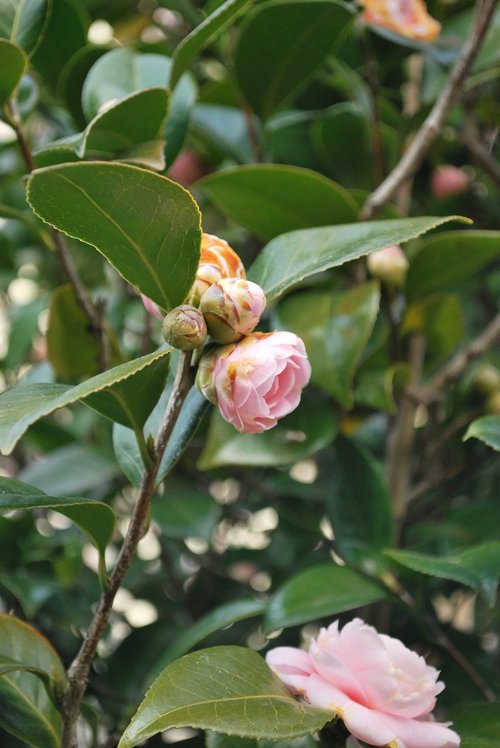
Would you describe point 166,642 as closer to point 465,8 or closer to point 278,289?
point 278,289

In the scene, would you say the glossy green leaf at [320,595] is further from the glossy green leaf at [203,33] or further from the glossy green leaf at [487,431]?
the glossy green leaf at [203,33]

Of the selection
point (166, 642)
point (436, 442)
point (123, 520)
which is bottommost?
point (123, 520)

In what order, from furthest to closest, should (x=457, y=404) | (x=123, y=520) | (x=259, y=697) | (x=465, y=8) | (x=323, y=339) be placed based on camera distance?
(x=123, y=520) → (x=465, y=8) → (x=457, y=404) → (x=323, y=339) → (x=259, y=697)

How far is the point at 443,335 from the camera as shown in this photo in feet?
3.07

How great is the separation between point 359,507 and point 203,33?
0.43 meters

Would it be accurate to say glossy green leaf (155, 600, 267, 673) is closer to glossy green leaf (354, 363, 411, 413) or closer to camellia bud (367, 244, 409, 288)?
glossy green leaf (354, 363, 411, 413)

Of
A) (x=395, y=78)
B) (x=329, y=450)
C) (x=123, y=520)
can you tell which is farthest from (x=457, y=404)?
(x=123, y=520)

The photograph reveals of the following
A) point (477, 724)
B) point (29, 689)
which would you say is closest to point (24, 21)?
point (29, 689)

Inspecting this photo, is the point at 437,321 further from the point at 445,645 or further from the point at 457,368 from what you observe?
the point at 445,645

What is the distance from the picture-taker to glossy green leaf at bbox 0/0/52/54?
2.02 ft

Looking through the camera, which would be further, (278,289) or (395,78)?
(395,78)

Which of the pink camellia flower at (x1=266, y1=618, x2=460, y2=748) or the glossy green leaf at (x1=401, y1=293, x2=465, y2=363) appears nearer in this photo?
the pink camellia flower at (x1=266, y1=618, x2=460, y2=748)

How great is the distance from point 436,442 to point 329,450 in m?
0.14

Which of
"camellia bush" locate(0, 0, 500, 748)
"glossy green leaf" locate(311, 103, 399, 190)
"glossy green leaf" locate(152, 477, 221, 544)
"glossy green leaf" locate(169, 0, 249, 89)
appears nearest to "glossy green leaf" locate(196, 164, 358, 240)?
"camellia bush" locate(0, 0, 500, 748)
